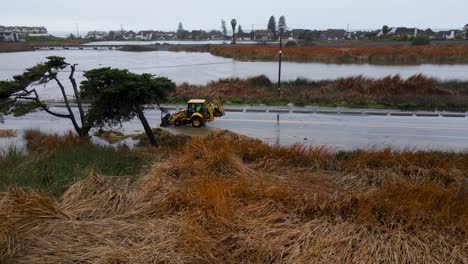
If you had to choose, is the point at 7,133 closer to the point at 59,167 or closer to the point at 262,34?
the point at 59,167

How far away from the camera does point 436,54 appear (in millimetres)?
55500

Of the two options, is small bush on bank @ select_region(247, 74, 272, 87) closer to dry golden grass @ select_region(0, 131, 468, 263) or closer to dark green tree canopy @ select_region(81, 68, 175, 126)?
dark green tree canopy @ select_region(81, 68, 175, 126)

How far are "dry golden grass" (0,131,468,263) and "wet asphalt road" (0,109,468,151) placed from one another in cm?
978

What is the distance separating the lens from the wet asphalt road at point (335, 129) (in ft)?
54.5

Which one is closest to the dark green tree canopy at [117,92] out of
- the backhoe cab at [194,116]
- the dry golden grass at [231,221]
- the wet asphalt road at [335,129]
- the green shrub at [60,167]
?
the wet asphalt road at [335,129]

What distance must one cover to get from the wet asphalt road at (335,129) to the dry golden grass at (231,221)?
9.78 meters

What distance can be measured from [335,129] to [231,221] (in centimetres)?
1498

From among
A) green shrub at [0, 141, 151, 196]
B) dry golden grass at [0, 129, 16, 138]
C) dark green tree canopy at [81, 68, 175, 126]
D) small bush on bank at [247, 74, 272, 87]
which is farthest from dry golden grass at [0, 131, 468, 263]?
small bush on bank at [247, 74, 272, 87]

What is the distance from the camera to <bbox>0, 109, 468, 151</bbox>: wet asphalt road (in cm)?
1662

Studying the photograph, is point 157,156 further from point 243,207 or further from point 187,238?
point 187,238

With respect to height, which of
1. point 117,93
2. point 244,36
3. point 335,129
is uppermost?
point 244,36

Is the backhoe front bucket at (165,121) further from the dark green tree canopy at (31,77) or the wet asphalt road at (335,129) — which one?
the dark green tree canopy at (31,77)

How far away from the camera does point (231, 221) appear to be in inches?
204

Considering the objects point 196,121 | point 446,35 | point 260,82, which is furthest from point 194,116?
point 446,35
